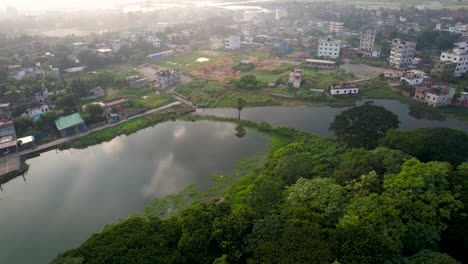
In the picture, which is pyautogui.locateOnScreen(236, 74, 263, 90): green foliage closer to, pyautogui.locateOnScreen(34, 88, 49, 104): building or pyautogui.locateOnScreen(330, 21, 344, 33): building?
pyautogui.locateOnScreen(34, 88, 49, 104): building

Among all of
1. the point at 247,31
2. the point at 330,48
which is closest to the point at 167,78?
the point at 330,48

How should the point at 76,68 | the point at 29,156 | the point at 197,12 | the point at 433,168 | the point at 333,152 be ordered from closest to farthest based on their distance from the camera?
the point at 433,168, the point at 333,152, the point at 29,156, the point at 76,68, the point at 197,12

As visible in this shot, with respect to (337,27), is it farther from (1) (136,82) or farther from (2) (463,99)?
(1) (136,82)

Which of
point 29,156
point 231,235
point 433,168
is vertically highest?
point 433,168

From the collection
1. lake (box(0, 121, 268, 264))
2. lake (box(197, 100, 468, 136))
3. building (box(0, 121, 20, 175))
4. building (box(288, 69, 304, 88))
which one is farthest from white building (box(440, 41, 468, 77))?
building (box(0, 121, 20, 175))

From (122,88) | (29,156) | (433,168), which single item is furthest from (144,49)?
(433,168)

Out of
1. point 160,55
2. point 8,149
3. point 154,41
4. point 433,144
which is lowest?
point 8,149

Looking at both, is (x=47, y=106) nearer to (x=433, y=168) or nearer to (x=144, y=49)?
(x=144, y=49)
